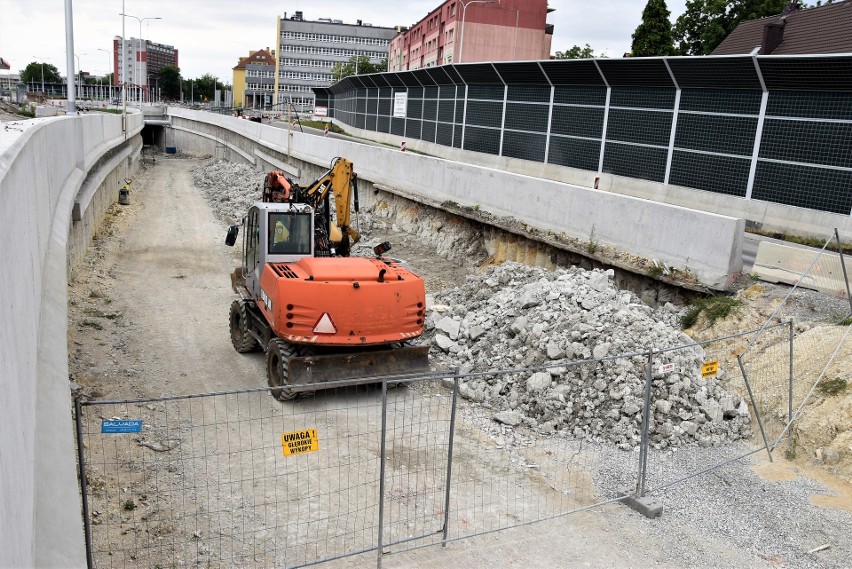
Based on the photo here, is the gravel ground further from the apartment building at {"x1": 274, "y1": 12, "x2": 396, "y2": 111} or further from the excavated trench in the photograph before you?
the apartment building at {"x1": 274, "y1": 12, "x2": 396, "y2": 111}

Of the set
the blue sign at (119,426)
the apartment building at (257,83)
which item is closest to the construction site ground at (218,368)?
the blue sign at (119,426)

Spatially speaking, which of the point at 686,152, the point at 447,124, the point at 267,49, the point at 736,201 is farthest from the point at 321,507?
the point at 267,49

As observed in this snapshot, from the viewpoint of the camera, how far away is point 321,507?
7.42 metres

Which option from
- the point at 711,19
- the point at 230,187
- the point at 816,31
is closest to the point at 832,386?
the point at 816,31

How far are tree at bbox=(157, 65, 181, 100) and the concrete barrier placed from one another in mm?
166264

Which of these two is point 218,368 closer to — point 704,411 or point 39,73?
point 704,411

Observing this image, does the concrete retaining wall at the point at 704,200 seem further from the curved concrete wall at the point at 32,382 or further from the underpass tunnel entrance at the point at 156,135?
the underpass tunnel entrance at the point at 156,135

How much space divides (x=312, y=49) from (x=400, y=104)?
94.4 m

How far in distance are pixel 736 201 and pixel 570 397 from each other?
29.1 ft

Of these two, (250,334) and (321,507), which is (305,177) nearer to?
(250,334)

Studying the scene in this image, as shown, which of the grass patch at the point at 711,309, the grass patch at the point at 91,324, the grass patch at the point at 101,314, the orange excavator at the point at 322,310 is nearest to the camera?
the orange excavator at the point at 322,310

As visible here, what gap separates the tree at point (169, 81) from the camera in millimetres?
160875

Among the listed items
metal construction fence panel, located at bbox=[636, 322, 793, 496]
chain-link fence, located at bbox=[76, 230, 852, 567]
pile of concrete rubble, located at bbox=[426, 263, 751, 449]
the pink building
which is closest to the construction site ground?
chain-link fence, located at bbox=[76, 230, 852, 567]

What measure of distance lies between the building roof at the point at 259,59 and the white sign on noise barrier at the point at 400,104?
10817 centimetres
